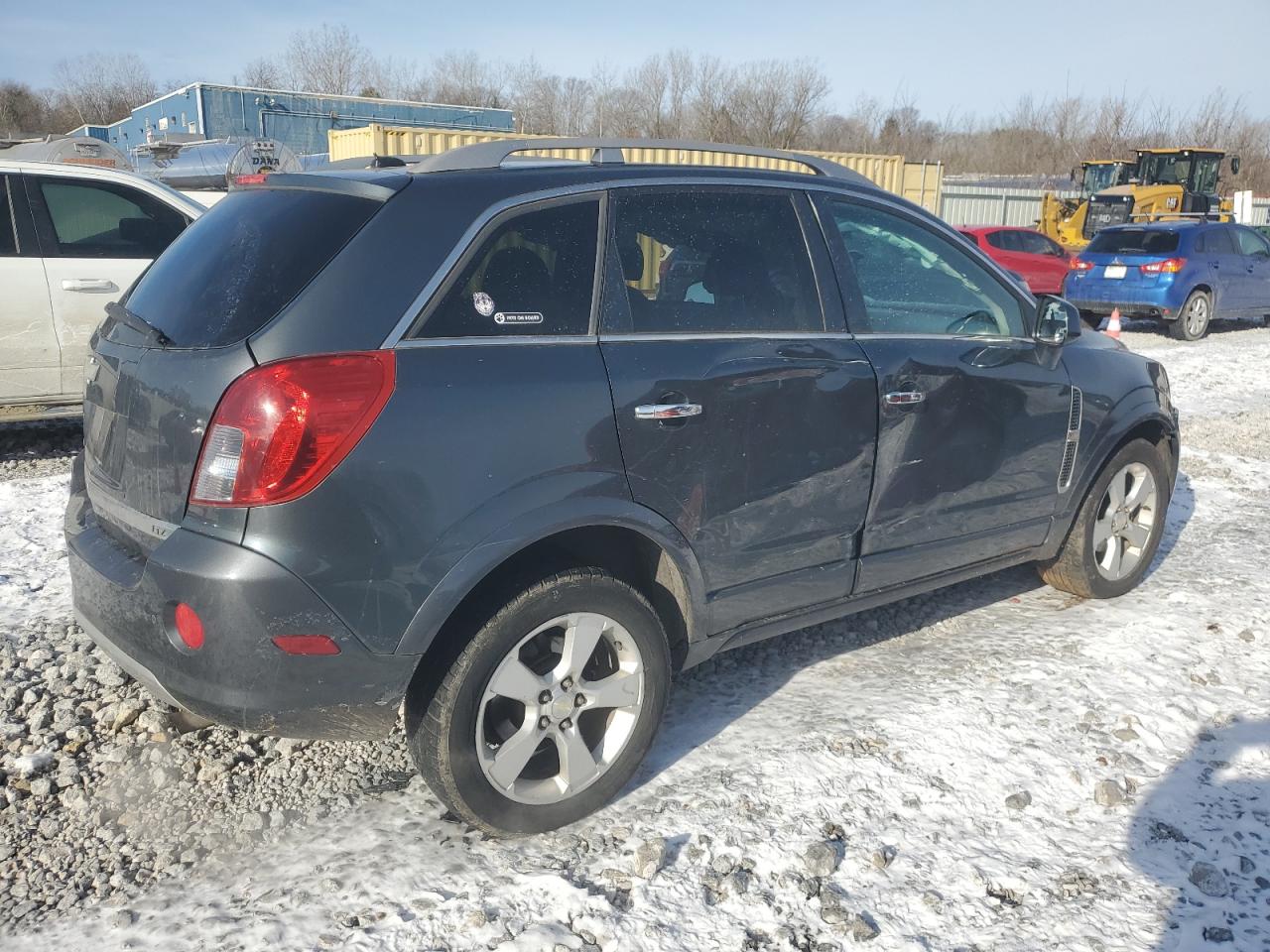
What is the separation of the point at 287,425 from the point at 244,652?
0.56m

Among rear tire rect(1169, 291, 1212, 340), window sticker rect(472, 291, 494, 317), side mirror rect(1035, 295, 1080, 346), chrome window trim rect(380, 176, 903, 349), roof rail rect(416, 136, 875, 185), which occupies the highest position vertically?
roof rail rect(416, 136, 875, 185)

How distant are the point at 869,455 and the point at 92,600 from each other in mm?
A: 2431

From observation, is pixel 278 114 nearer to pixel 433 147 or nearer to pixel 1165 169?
pixel 433 147

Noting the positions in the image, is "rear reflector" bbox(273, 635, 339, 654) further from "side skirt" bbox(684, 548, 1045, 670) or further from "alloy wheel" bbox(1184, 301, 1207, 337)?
"alloy wheel" bbox(1184, 301, 1207, 337)

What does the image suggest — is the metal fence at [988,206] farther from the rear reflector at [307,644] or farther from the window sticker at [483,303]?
the rear reflector at [307,644]

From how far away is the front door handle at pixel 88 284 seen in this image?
645 cm

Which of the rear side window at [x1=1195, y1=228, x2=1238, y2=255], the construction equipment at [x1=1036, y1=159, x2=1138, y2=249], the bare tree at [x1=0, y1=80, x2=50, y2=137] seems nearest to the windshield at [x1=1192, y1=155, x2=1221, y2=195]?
the construction equipment at [x1=1036, y1=159, x2=1138, y2=249]

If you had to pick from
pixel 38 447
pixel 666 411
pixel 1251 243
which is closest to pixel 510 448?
pixel 666 411

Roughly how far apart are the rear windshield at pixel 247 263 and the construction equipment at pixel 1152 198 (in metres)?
21.4

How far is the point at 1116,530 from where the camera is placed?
4.75 m

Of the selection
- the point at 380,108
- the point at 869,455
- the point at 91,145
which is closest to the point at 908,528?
the point at 869,455

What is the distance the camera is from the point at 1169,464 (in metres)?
4.96

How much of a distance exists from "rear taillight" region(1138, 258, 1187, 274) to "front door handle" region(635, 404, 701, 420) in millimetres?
13521

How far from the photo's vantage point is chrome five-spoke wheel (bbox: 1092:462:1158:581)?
4.69 meters
